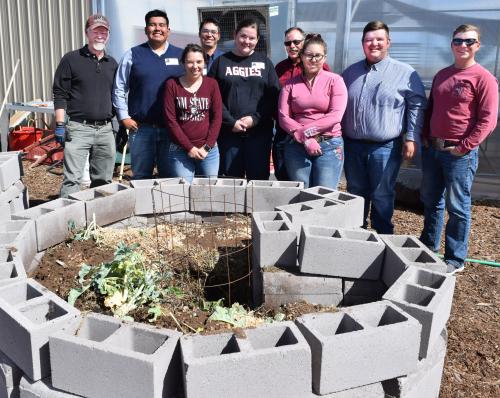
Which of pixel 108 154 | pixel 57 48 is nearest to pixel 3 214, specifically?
pixel 108 154

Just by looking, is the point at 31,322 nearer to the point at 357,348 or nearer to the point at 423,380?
the point at 357,348

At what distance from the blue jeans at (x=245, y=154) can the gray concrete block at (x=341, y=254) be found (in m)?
2.08

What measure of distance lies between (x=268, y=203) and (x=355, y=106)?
118cm

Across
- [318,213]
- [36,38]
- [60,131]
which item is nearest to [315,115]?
[318,213]

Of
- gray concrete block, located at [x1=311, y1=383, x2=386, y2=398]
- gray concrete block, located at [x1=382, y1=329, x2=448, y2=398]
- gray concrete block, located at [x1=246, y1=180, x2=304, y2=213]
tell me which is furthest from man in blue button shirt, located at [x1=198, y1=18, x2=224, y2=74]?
gray concrete block, located at [x1=311, y1=383, x2=386, y2=398]

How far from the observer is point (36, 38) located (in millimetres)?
11922

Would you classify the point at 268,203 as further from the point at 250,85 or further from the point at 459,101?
the point at 459,101

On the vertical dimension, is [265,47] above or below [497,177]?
above

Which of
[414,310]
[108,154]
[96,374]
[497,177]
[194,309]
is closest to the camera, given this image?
[96,374]

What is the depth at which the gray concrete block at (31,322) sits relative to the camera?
238 cm

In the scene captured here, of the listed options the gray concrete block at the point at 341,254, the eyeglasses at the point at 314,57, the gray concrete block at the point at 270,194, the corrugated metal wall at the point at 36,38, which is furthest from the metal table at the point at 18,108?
the gray concrete block at the point at 341,254

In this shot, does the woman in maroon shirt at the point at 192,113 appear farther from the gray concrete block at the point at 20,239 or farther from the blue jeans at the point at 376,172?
the gray concrete block at the point at 20,239

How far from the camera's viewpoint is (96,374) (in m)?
2.29

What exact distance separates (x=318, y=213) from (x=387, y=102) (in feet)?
4.75
